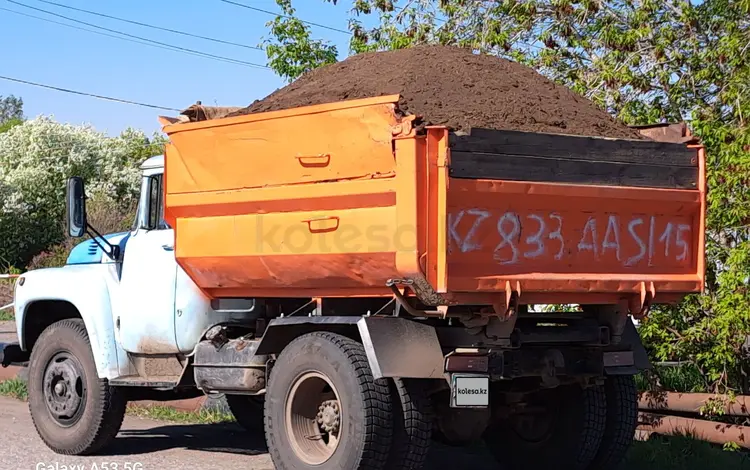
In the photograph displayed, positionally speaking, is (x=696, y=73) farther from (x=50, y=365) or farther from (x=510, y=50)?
(x=50, y=365)

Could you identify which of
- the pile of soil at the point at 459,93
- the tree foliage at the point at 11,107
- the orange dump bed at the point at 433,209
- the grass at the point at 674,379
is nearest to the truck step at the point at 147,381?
the orange dump bed at the point at 433,209

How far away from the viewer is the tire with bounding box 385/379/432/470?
6777mm

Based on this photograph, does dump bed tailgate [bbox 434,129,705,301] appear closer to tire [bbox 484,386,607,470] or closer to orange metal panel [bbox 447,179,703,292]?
orange metal panel [bbox 447,179,703,292]

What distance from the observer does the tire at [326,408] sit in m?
6.70

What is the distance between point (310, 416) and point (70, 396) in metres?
2.76

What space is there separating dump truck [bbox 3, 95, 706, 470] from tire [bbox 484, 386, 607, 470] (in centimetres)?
2

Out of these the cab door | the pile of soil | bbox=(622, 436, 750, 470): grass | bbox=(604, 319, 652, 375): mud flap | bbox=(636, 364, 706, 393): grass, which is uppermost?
the pile of soil

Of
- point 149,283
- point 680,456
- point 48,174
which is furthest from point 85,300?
point 48,174

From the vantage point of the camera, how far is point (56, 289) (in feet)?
30.2

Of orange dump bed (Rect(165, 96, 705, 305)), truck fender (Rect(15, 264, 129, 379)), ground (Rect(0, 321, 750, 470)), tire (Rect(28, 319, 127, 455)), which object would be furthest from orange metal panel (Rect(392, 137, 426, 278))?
tire (Rect(28, 319, 127, 455))

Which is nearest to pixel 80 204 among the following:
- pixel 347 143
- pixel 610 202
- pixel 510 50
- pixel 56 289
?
pixel 56 289

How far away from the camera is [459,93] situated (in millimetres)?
7316

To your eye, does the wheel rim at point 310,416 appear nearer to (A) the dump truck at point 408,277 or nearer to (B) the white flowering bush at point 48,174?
(A) the dump truck at point 408,277

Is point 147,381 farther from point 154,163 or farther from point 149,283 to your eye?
point 154,163
